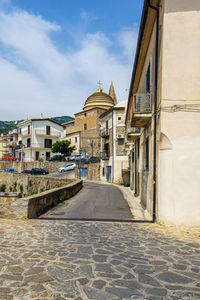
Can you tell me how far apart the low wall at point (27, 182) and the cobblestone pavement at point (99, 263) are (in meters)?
16.4

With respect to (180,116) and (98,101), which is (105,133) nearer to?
(98,101)

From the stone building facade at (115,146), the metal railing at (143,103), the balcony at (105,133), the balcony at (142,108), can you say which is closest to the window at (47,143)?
the balcony at (105,133)

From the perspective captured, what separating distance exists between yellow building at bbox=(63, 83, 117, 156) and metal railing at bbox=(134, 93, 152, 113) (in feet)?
120

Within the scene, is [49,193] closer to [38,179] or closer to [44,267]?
[44,267]

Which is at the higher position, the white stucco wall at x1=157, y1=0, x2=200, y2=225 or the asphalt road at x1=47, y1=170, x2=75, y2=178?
the white stucco wall at x1=157, y1=0, x2=200, y2=225

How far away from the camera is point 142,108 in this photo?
952 cm

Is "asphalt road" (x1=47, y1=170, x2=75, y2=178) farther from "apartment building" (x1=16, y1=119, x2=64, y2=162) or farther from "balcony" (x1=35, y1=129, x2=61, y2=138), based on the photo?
"balcony" (x1=35, y1=129, x2=61, y2=138)

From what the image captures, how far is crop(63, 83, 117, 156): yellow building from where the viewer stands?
1933 inches

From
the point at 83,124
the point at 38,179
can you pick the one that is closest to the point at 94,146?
the point at 83,124

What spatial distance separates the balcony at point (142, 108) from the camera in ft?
30.2

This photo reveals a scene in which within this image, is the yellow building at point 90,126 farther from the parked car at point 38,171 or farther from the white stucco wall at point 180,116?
the white stucco wall at point 180,116

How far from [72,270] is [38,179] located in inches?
934

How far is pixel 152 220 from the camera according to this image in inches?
314

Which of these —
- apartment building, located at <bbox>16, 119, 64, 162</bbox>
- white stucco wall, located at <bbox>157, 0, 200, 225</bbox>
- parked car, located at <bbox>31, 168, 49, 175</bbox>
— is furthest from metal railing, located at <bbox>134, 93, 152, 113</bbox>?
apartment building, located at <bbox>16, 119, 64, 162</bbox>
